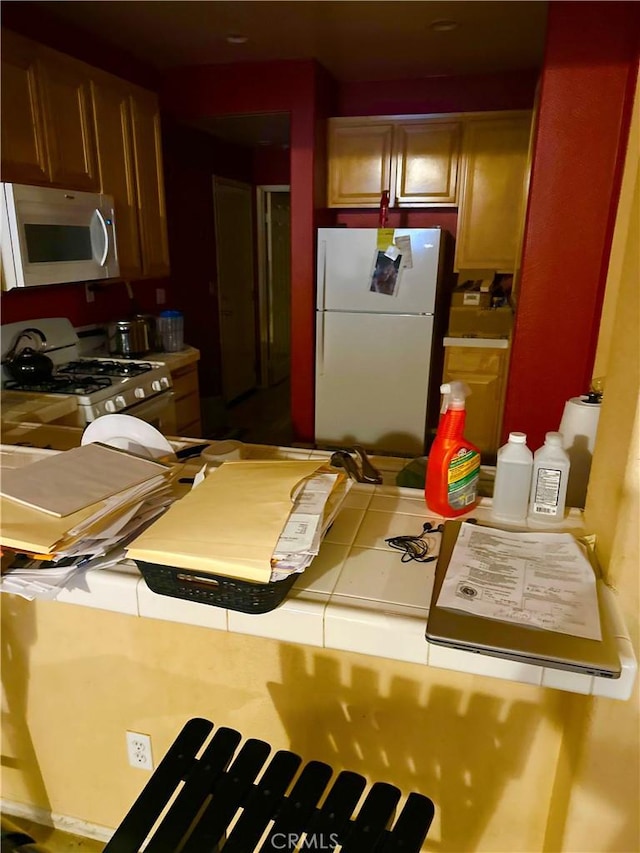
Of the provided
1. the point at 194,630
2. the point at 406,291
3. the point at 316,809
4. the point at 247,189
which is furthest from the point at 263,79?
the point at 316,809

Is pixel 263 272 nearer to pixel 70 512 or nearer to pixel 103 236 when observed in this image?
pixel 103 236

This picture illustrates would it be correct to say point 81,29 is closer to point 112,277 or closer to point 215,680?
point 112,277

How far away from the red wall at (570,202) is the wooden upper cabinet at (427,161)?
1.32 metres

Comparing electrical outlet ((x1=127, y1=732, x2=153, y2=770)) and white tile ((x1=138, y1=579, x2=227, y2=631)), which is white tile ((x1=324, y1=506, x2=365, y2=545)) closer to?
white tile ((x1=138, y1=579, x2=227, y2=631))

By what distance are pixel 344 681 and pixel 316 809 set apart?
0.93 ft

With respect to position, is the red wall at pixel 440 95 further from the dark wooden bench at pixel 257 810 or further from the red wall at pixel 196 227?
the dark wooden bench at pixel 257 810

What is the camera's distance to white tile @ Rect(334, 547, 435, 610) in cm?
86

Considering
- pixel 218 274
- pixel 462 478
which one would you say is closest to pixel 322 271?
pixel 218 274

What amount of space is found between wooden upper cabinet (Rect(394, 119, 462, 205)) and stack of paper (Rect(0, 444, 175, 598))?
322 centimetres

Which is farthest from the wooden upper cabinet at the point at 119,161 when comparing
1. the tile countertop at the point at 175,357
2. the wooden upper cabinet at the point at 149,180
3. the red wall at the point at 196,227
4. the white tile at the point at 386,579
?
the white tile at the point at 386,579

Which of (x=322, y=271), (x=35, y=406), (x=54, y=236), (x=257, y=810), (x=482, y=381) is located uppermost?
(x=54, y=236)

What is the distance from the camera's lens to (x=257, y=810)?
0.92 m

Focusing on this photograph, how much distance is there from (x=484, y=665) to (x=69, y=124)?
9.24 ft

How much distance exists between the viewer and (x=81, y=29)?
286 centimetres
